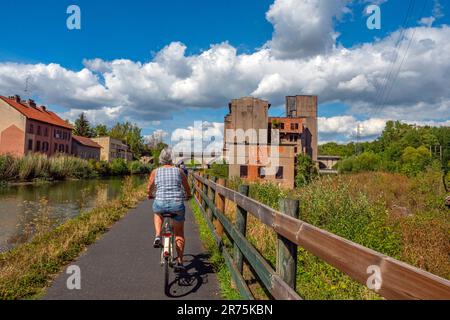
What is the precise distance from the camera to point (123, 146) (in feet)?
347

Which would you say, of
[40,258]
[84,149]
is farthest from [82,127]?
[40,258]

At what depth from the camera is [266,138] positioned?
2280 inches

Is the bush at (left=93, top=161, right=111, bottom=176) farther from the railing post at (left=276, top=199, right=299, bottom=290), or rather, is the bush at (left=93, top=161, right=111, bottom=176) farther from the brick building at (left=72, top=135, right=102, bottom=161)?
the railing post at (left=276, top=199, right=299, bottom=290)

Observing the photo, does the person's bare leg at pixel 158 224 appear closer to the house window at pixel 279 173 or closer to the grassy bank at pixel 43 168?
the grassy bank at pixel 43 168

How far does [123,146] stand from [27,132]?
176 ft

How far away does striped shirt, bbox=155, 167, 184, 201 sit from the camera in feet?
16.8

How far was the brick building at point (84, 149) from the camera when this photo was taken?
241ft

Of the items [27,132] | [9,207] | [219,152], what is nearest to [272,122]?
[219,152]

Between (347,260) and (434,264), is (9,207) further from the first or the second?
(347,260)

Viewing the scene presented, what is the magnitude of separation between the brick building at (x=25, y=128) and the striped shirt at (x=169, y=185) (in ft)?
152

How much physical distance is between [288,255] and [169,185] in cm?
276

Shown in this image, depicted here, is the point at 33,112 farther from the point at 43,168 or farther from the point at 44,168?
the point at 43,168

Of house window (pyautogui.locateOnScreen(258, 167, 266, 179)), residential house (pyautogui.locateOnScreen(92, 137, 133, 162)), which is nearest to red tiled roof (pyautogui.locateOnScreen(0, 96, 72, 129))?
residential house (pyautogui.locateOnScreen(92, 137, 133, 162))

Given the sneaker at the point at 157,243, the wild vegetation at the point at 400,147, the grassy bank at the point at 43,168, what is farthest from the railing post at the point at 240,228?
the wild vegetation at the point at 400,147
